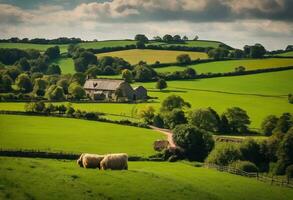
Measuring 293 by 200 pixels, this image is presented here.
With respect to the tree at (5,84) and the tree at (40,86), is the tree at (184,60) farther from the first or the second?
the tree at (5,84)

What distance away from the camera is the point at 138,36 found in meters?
192

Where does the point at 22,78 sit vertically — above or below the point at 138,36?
below

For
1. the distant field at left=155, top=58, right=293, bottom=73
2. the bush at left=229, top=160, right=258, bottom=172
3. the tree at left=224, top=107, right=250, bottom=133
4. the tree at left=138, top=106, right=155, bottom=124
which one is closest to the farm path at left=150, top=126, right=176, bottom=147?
the tree at left=138, top=106, right=155, bottom=124

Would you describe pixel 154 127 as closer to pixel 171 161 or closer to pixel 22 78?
pixel 171 161

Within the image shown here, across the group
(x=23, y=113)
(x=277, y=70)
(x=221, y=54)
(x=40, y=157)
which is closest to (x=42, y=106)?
(x=23, y=113)

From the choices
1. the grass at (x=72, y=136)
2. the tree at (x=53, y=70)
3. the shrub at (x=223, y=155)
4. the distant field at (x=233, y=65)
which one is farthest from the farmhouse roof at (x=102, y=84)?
the shrub at (x=223, y=155)

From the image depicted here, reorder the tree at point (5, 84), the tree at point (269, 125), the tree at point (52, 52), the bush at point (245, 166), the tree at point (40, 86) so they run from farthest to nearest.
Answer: the tree at point (52, 52), the tree at point (40, 86), the tree at point (5, 84), the tree at point (269, 125), the bush at point (245, 166)

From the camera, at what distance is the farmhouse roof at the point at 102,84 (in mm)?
114688

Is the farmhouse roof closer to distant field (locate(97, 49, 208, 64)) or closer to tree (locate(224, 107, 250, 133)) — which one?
distant field (locate(97, 49, 208, 64))

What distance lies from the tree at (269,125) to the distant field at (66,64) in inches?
3492

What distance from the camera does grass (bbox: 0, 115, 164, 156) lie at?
5585 centimetres

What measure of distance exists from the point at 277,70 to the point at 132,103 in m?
45.0

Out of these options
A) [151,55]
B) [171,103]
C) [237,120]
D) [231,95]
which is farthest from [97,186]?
[151,55]

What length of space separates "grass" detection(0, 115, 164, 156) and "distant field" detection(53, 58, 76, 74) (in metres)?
78.3
